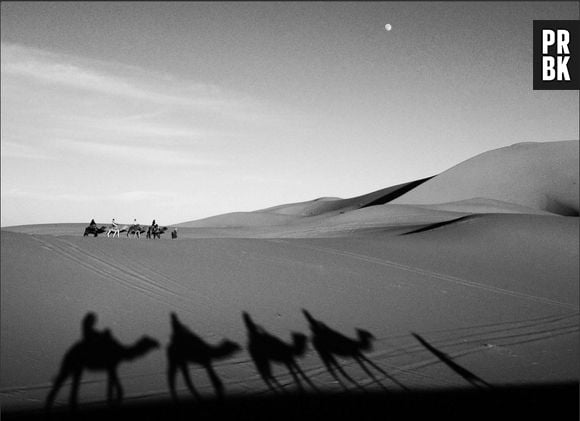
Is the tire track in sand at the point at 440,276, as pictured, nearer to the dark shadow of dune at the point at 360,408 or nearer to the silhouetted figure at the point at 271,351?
the silhouetted figure at the point at 271,351

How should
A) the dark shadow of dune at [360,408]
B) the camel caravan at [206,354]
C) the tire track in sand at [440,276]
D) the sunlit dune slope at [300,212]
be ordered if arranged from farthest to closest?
the sunlit dune slope at [300,212], the tire track in sand at [440,276], the camel caravan at [206,354], the dark shadow of dune at [360,408]

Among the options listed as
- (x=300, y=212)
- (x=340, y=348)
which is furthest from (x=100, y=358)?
(x=300, y=212)

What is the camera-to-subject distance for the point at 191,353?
962 centimetres

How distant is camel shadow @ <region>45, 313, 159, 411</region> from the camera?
7.77 meters

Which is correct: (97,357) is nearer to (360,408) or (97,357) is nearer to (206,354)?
(206,354)

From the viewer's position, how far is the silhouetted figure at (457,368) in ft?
27.3

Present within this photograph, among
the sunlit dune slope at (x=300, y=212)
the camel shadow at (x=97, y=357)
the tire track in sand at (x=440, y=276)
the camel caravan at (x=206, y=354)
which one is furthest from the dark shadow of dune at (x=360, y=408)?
the sunlit dune slope at (x=300, y=212)

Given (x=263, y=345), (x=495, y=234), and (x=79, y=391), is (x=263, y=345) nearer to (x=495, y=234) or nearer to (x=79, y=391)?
(x=79, y=391)

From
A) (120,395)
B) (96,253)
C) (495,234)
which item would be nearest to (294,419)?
(120,395)

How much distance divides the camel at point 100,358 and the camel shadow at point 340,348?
10.1ft

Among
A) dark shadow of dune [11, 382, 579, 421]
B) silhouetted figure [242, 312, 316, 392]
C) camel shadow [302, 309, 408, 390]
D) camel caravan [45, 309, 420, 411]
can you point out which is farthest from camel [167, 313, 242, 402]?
camel shadow [302, 309, 408, 390]

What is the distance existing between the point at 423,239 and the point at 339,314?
10.7m

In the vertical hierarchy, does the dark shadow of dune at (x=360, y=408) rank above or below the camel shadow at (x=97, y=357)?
below

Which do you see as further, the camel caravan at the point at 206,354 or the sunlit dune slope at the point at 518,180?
the sunlit dune slope at the point at 518,180
